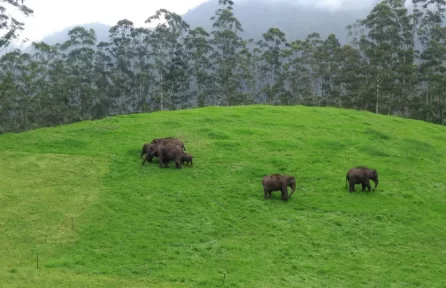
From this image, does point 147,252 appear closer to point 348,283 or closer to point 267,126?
point 348,283

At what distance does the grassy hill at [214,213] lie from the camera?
12766mm

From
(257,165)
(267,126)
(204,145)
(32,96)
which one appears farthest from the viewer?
(32,96)

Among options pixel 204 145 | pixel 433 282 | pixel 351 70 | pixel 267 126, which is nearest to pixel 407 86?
pixel 351 70

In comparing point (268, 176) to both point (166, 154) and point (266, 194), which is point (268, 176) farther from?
point (166, 154)

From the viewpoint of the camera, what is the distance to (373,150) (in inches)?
1123

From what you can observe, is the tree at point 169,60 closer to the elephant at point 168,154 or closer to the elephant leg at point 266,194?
the elephant at point 168,154

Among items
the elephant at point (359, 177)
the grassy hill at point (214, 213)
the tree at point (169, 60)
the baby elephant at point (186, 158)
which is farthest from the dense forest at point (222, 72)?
the baby elephant at point (186, 158)

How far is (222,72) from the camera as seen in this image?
2874 inches

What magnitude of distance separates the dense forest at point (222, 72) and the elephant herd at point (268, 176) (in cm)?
4238

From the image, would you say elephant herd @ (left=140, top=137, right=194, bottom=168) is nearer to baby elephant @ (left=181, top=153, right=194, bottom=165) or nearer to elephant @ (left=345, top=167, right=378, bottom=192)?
baby elephant @ (left=181, top=153, right=194, bottom=165)

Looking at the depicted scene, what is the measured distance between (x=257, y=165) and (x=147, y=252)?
11194 mm

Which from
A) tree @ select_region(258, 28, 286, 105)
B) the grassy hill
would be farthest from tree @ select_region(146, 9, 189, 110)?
the grassy hill

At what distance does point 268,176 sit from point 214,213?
3198 millimetres

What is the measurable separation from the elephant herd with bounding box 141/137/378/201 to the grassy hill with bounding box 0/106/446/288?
50 cm
